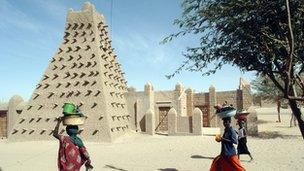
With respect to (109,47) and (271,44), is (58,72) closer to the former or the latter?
(109,47)

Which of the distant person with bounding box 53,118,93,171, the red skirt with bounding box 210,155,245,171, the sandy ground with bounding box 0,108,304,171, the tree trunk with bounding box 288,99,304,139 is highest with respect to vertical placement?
the tree trunk with bounding box 288,99,304,139

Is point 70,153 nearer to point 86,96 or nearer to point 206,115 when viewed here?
point 86,96

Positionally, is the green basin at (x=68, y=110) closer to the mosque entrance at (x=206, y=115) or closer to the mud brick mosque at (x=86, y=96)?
the mud brick mosque at (x=86, y=96)

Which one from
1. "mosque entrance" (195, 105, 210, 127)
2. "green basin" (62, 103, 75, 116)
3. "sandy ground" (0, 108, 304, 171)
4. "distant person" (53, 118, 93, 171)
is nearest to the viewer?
"distant person" (53, 118, 93, 171)

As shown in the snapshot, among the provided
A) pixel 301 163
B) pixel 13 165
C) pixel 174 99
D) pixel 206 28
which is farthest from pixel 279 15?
pixel 174 99

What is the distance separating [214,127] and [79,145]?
26.7m

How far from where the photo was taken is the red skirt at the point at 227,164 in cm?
823

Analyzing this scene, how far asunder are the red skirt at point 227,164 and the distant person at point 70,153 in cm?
308

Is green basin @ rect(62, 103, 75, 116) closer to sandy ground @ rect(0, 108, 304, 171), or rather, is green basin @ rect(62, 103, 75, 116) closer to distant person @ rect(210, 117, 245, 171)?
distant person @ rect(210, 117, 245, 171)

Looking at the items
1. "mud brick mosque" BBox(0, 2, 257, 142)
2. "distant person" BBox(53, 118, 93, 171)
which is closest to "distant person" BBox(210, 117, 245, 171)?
"distant person" BBox(53, 118, 93, 171)

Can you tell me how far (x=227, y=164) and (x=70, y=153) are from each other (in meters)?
3.65

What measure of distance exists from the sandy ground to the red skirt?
4.00m

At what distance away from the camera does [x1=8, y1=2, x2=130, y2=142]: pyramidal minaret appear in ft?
74.5

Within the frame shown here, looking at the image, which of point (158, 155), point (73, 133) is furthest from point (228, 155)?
point (158, 155)
